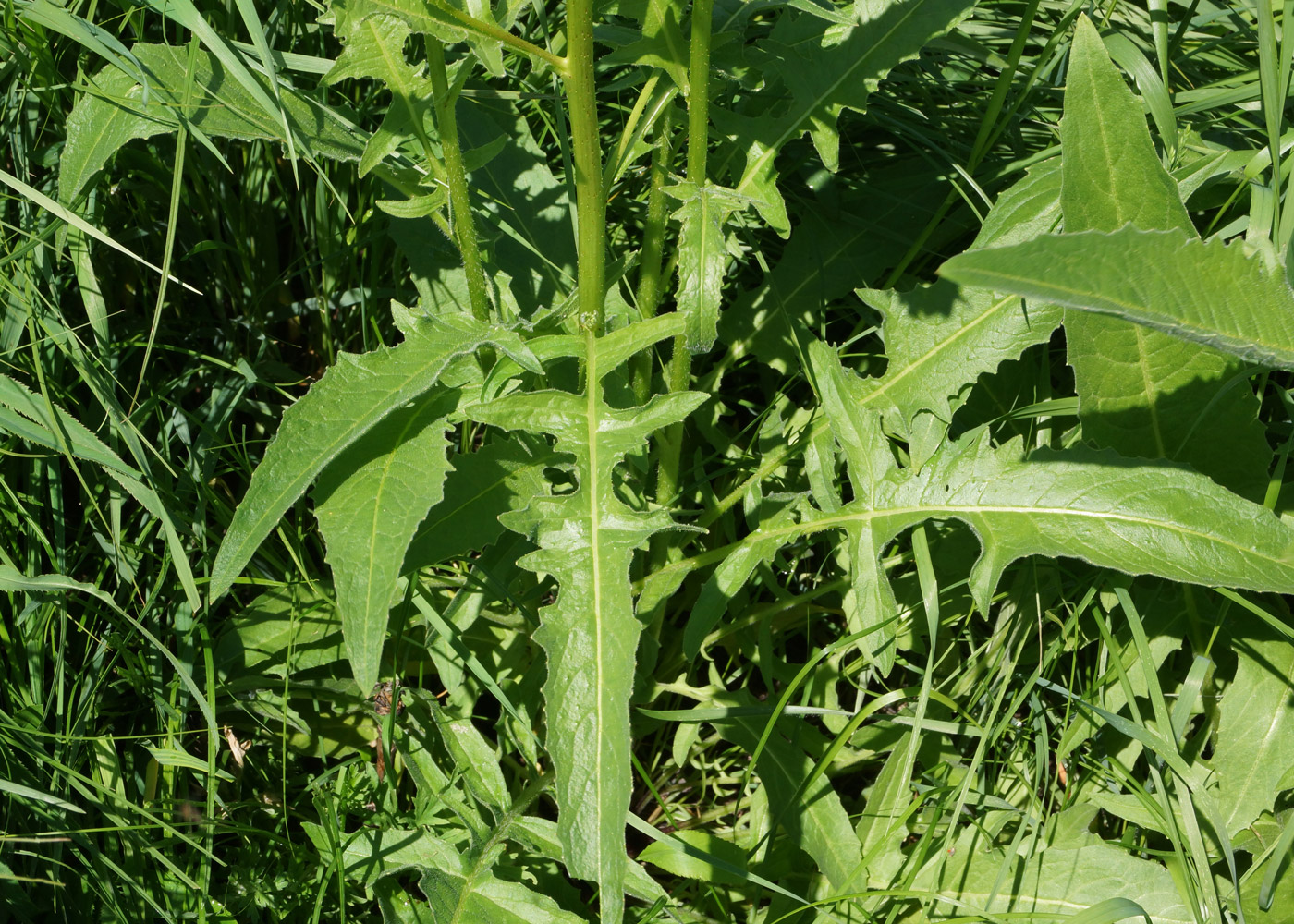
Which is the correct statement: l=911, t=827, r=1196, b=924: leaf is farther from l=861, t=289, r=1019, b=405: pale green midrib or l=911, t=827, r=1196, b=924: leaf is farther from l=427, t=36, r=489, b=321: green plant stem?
l=427, t=36, r=489, b=321: green plant stem

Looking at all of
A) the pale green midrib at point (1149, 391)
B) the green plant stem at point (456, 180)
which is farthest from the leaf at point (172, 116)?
the pale green midrib at point (1149, 391)

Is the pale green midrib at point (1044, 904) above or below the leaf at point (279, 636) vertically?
below

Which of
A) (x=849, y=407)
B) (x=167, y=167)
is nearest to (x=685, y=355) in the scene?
(x=849, y=407)

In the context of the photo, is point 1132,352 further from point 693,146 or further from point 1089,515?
point 693,146

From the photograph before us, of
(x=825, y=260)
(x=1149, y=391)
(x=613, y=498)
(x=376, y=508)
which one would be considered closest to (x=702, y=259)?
(x=613, y=498)

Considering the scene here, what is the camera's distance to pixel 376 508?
5.33 feet

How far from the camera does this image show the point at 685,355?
1.99 meters

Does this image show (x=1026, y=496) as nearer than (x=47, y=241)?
Yes

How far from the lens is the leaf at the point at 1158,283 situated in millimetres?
1179

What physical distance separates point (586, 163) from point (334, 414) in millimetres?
560

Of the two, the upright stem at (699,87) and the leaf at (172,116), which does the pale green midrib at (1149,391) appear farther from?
the leaf at (172,116)

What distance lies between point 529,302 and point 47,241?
99 centimetres

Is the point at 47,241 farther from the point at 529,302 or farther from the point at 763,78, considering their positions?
the point at 763,78

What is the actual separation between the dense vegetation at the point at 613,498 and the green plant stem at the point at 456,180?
0.6 inches
